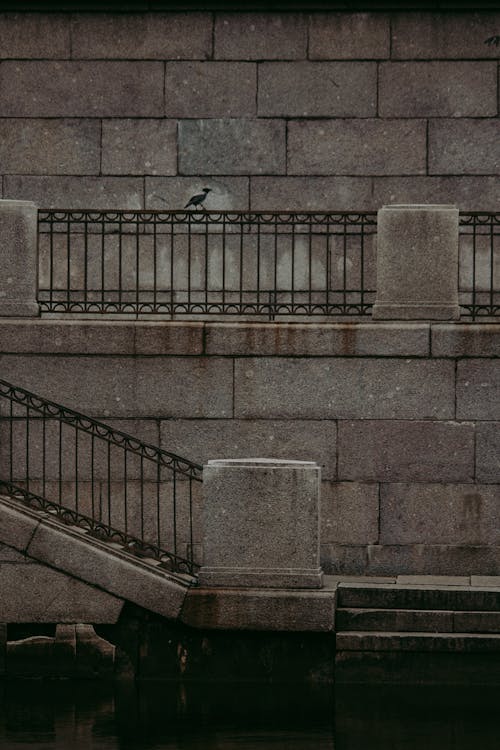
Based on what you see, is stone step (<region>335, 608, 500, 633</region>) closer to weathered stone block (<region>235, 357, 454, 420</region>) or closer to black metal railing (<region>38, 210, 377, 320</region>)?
weathered stone block (<region>235, 357, 454, 420</region>)

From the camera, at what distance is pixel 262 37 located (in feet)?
60.5

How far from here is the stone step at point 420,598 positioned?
14167mm

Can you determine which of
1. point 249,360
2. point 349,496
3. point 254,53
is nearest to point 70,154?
point 254,53

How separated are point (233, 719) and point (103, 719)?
987mm

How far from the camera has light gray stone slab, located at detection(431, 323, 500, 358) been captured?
15.5 m

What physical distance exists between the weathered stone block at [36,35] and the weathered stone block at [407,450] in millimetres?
5843

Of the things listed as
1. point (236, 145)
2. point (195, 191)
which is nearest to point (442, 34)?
point (236, 145)

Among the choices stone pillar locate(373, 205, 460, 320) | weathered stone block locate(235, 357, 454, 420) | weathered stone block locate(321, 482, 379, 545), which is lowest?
weathered stone block locate(321, 482, 379, 545)

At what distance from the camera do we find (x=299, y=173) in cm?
1841

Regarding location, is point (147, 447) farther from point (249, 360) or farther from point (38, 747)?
point (38, 747)

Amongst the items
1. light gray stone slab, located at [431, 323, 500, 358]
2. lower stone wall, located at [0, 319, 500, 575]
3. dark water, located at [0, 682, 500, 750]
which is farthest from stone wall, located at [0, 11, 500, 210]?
dark water, located at [0, 682, 500, 750]

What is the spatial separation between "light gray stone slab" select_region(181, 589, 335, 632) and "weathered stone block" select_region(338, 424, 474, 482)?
6.98 ft

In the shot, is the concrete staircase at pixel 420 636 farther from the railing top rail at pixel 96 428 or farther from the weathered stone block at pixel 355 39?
the weathered stone block at pixel 355 39

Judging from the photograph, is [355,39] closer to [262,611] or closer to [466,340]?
[466,340]
